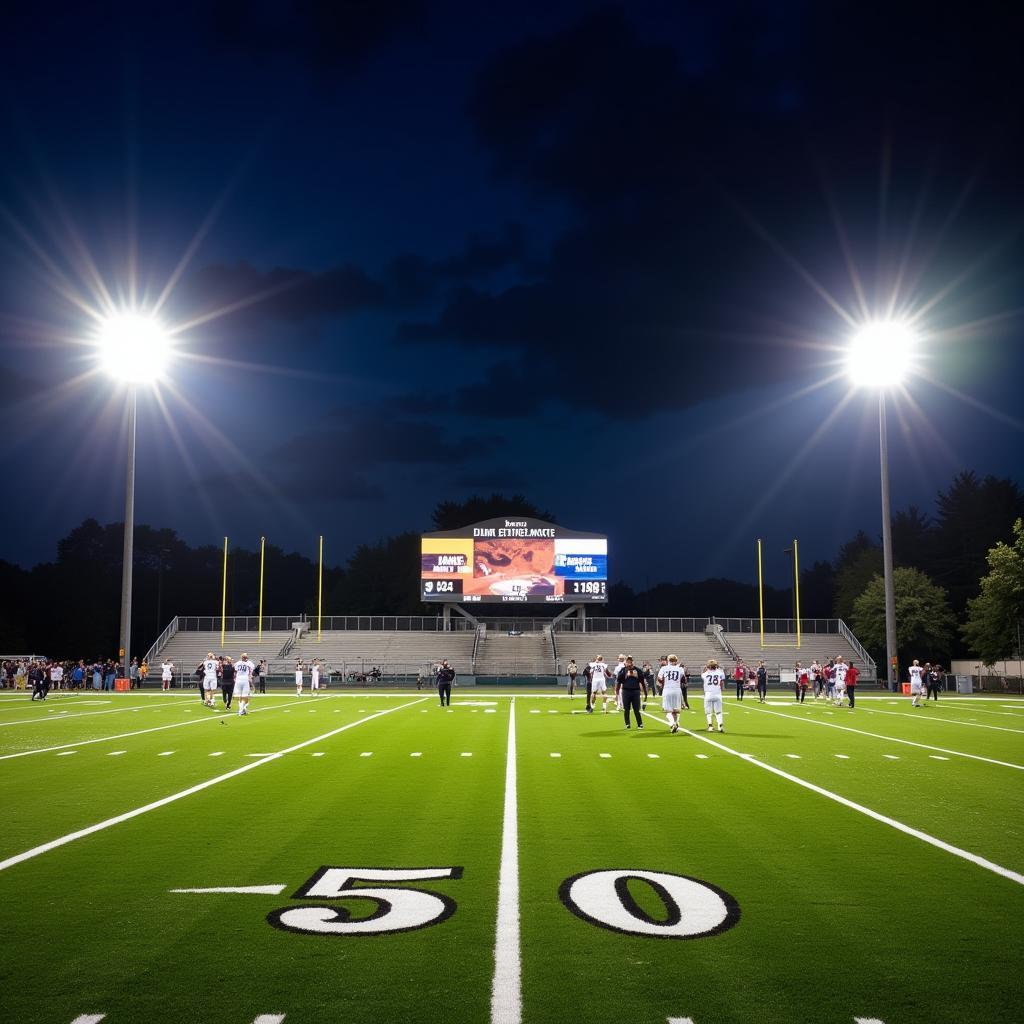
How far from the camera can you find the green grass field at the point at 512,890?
4.67 meters

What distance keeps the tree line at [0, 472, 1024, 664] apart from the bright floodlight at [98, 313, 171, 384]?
39499 mm

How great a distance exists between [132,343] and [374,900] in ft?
123

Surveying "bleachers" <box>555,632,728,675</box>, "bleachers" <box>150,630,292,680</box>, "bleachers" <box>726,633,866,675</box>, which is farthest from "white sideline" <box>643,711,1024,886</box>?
"bleachers" <box>150,630,292,680</box>

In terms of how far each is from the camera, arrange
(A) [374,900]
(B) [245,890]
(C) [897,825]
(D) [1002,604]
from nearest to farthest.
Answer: (A) [374,900], (B) [245,890], (C) [897,825], (D) [1002,604]

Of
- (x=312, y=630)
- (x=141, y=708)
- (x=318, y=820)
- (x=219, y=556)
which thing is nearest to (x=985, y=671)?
(x=312, y=630)

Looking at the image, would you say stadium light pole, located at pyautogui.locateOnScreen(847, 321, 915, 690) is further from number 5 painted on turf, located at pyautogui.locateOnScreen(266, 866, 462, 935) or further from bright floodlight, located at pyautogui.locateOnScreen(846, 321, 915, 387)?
number 5 painted on turf, located at pyautogui.locateOnScreen(266, 866, 462, 935)

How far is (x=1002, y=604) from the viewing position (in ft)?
152

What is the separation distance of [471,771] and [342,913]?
24.2 feet

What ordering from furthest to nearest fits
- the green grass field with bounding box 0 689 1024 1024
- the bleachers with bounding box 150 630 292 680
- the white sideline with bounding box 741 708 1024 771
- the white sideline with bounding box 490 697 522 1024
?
the bleachers with bounding box 150 630 292 680, the white sideline with bounding box 741 708 1024 771, the green grass field with bounding box 0 689 1024 1024, the white sideline with bounding box 490 697 522 1024

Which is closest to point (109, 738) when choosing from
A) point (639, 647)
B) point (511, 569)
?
point (511, 569)

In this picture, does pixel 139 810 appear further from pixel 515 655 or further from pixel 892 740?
pixel 515 655

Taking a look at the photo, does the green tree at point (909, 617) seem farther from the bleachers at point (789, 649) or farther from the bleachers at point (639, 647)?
the bleachers at point (639, 647)

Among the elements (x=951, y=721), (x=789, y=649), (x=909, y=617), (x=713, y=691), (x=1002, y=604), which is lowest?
(x=951, y=721)

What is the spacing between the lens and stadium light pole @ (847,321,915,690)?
3859 centimetres
